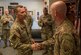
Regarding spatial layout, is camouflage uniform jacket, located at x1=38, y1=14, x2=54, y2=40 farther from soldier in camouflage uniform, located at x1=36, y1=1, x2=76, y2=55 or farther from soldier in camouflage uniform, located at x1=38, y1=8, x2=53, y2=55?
soldier in camouflage uniform, located at x1=36, y1=1, x2=76, y2=55

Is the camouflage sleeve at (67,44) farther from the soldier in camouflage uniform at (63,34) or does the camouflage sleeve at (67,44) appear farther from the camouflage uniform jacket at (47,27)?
the camouflage uniform jacket at (47,27)

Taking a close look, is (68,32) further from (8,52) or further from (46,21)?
(8,52)

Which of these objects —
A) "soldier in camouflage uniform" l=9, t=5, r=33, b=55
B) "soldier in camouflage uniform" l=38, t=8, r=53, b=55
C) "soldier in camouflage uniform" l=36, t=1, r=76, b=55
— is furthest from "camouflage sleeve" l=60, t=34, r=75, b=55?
"soldier in camouflage uniform" l=38, t=8, r=53, b=55

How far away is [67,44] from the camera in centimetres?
288

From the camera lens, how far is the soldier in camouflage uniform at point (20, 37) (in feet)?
13.5

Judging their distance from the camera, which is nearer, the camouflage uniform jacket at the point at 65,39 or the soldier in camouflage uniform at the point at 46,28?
the camouflage uniform jacket at the point at 65,39

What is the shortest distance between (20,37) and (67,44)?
60.7 inches

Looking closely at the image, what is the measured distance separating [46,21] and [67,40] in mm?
4490

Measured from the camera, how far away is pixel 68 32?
9.61 ft

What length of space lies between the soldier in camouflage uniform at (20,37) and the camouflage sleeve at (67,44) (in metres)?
1.36

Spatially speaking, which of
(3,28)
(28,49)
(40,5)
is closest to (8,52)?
(3,28)

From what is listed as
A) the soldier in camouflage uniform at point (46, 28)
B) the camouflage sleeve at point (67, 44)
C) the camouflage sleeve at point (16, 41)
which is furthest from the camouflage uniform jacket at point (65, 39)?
the soldier in camouflage uniform at point (46, 28)

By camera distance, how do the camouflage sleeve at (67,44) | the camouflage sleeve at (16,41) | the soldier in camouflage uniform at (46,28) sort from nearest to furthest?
the camouflage sleeve at (67,44)
the camouflage sleeve at (16,41)
the soldier in camouflage uniform at (46,28)

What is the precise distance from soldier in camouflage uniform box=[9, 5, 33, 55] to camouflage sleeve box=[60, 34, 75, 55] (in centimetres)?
136
